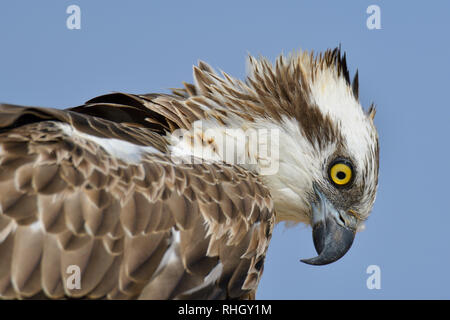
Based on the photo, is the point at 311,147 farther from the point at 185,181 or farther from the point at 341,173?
the point at 185,181

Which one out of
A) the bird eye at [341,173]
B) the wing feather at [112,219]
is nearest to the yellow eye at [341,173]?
the bird eye at [341,173]

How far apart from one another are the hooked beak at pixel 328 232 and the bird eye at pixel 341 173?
18 centimetres

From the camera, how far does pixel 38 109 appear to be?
4840 millimetres

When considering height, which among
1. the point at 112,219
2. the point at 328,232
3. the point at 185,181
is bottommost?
the point at 328,232

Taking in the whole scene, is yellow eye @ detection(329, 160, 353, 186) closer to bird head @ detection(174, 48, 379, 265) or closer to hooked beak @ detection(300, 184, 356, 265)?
bird head @ detection(174, 48, 379, 265)

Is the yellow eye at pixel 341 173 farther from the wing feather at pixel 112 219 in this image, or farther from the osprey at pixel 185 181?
the wing feather at pixel 112 219

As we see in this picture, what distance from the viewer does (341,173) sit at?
20.1 ft

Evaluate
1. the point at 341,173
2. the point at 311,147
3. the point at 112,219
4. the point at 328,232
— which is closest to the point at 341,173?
the point at 341,173

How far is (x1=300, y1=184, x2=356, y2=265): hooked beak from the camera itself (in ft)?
19.5

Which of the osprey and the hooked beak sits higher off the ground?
the osprey

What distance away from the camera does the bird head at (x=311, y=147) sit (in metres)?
6.06

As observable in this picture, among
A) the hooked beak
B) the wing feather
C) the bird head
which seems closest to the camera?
the wing feather

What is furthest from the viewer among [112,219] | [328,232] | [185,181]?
[328,232]

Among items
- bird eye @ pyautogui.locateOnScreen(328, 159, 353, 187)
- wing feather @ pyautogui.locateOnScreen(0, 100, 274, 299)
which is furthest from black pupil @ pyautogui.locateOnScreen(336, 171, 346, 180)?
wing feather @ pyautogui.locateOnScreen(0, 100, 274, 299)
